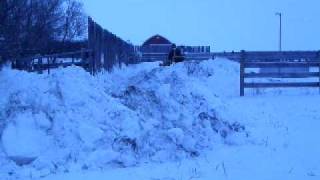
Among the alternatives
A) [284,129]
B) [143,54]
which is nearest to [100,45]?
[284,129]

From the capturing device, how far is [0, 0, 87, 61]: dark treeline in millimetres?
16875

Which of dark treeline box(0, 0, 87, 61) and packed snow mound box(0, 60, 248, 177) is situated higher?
dark treeline box(0, 0, 87, 61)

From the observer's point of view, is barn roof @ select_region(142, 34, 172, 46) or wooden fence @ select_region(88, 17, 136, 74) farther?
barn roof @ select_region(142, 34, 172, 46)

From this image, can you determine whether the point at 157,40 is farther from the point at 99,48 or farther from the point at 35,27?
the point at 99,48

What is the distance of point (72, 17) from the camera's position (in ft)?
201

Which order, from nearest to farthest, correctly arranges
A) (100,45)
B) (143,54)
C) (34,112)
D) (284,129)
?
(34,112)
(284,129)
(100,45)
(143,54)

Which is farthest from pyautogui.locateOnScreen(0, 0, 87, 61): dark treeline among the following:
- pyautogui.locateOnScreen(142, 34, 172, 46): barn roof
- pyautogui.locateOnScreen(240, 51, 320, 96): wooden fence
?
pyautogui.locateOnScreen(142, 34, 172, 46): barn roof

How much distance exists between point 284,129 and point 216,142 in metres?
2.20

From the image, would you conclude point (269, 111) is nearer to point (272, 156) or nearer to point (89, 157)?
point (272, 156)

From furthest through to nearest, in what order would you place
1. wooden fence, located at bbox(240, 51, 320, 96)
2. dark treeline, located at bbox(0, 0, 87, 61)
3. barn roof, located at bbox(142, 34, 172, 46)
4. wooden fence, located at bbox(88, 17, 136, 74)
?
barn roof, located at bbox(142, 34, 172, 46) → wooden fence, located at bbox(240, 51, 320, 96) → wooden fence, located at bbox(88, 17, 136, 74) → dark treeline, located at bbox(0, 0, 87, 61)

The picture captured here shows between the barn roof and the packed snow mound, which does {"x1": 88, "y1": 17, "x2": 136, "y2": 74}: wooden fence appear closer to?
the packed snow mound

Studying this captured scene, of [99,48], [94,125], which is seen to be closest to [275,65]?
[99,48]

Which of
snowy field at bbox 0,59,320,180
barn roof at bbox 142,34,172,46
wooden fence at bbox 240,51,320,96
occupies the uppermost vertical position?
barn roof at bbox 142,34,172,46

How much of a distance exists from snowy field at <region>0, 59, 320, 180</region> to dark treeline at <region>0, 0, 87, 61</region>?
192 inches
